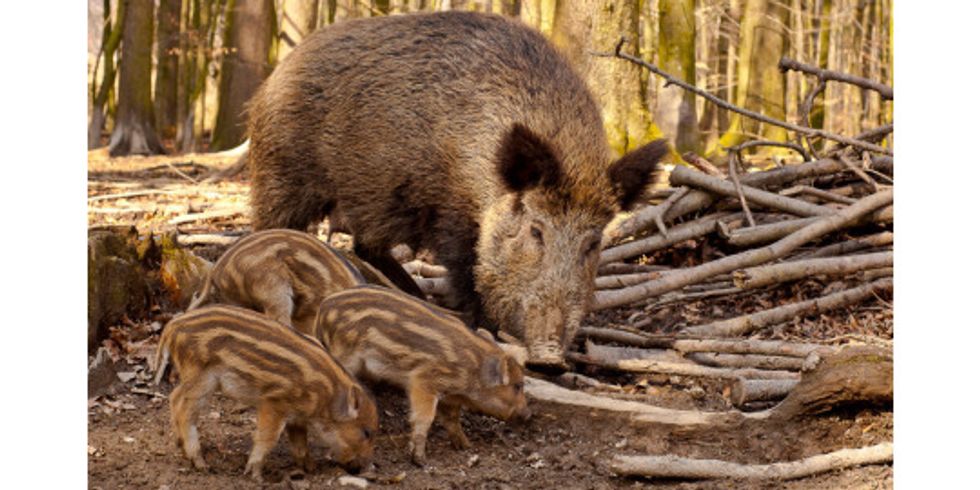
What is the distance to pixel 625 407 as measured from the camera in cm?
471

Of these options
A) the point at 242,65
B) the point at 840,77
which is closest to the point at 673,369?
the point at 840,77

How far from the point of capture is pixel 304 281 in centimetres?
522

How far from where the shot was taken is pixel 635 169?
5.60 metres

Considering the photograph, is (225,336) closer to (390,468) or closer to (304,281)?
(390,468)

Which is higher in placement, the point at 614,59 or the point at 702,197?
the point at 614,59

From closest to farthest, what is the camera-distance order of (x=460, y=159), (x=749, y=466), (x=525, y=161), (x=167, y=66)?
1. (x=749, y=466)
2. (x=525, y=161)
3. (x=460, y=159)
4. (x=167, y=66)

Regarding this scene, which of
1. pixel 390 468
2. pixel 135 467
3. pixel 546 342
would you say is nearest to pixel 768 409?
pixel 546 342

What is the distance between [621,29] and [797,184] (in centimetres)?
270

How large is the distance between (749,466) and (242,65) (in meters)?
12.9

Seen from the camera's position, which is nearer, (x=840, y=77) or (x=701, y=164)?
(x=840, y=77)

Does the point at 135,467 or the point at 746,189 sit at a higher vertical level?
the point at 746,189

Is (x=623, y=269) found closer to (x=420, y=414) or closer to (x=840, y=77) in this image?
(x=840, y=77)

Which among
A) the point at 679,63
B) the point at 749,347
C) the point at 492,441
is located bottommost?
the point at 492,441

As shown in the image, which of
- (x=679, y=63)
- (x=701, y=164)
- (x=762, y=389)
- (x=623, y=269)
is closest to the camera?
(x=762, y=389)
